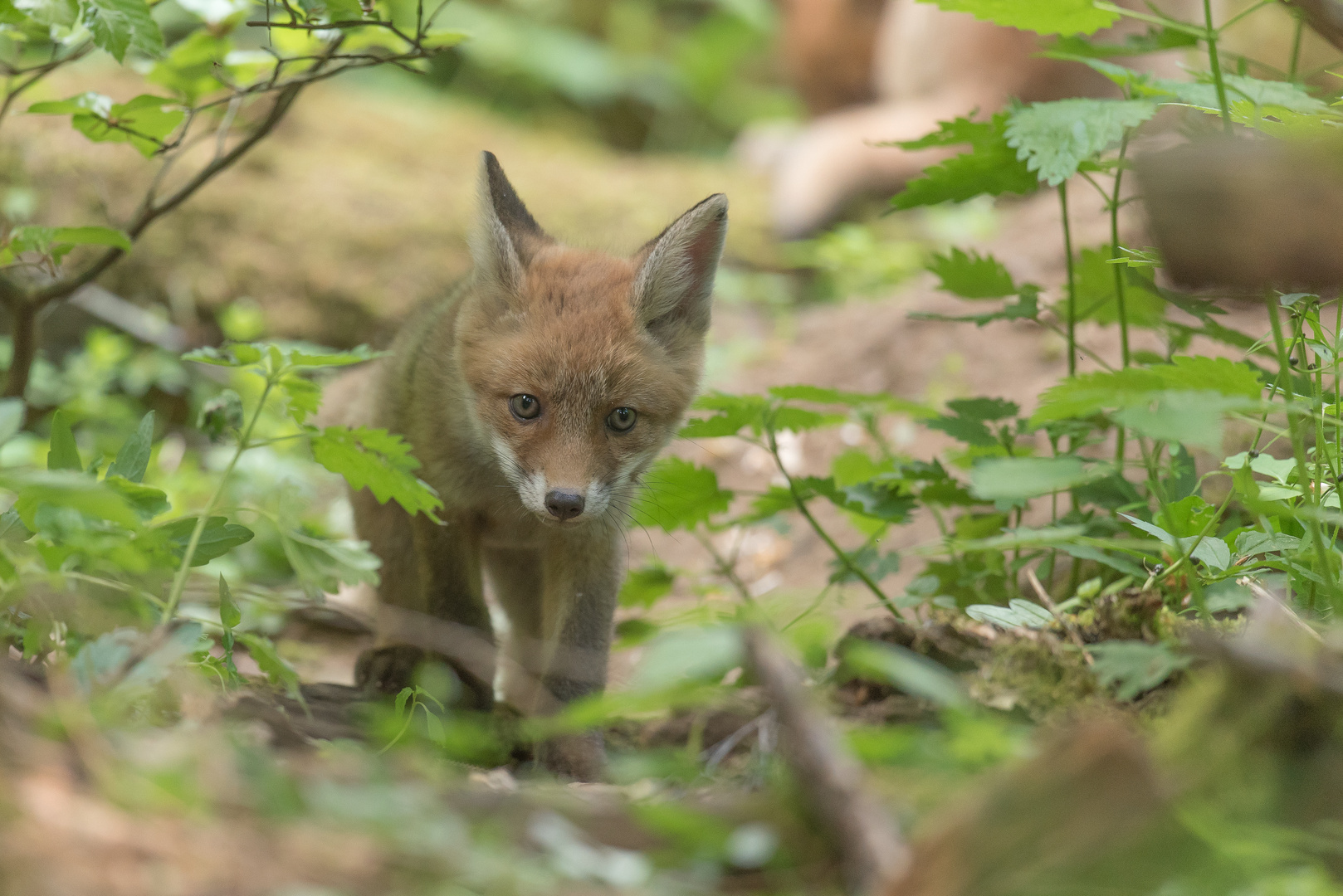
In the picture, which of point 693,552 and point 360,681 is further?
point 693,552

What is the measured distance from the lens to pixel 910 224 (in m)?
10.4

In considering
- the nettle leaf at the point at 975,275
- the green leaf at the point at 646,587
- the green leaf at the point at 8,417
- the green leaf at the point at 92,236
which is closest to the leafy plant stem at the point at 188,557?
the green leaf at the point at 8,417

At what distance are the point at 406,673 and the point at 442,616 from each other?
0.79 feet

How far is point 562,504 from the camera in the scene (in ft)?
10.8

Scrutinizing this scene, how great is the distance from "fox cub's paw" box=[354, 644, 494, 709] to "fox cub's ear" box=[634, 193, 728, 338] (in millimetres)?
1489

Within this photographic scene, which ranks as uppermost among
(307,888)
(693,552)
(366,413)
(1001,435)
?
(307,888)

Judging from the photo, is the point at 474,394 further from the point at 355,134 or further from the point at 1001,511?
the point at 355,134

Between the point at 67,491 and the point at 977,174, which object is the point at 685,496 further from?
the point at 67,491

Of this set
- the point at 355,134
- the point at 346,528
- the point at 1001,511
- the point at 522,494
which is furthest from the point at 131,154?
the point at 1001,511

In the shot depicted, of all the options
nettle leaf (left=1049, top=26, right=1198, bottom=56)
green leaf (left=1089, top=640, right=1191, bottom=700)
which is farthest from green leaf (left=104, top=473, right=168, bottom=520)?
nettle leaf (left=1049, top=26, right=1198, bottom=56)

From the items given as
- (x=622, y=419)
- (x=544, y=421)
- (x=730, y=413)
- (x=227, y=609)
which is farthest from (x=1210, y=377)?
(x=227, y=609)

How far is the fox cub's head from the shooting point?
11.6ft

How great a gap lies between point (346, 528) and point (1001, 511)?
11.5 feet

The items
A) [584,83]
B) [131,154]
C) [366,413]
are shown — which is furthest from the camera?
[584,83]
